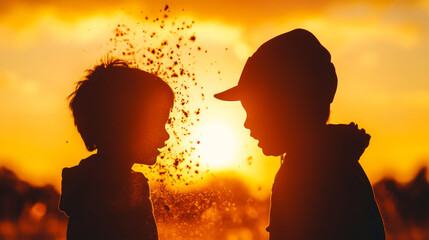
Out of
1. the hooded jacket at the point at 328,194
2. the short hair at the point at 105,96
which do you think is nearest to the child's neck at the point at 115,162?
the short hair at the point at 105,96

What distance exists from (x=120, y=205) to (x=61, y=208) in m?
0.62

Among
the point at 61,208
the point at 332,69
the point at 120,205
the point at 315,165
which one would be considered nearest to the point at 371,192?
the point at 315,165

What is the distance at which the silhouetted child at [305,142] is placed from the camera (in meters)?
4.61

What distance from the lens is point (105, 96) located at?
636 centimetres

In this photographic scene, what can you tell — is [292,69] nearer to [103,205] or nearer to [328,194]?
[328,194]

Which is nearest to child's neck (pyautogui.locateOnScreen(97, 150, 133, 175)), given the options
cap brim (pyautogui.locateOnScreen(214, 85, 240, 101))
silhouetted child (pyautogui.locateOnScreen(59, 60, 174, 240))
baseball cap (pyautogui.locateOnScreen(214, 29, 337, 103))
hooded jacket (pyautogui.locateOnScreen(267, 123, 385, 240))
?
silhouetted child (pyautogui.locateOnScreen(59, 60, 174, 240))

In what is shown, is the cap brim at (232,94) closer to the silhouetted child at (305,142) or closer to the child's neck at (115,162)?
the silhouetted child at (305,142)

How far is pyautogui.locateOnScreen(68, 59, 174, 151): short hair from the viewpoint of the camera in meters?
A: 6.33

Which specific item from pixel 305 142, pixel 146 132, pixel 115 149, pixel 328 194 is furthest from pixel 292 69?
pixel 115 149

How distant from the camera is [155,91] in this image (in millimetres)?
6422

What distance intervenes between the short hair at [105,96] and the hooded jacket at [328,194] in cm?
211

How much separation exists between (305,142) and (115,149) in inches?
90.0

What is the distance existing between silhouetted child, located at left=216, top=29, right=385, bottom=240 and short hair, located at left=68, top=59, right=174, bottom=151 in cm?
132

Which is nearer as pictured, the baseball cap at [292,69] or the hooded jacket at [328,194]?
the hooded jacket at [328,194]
